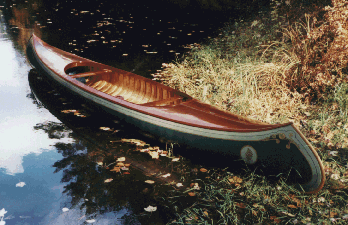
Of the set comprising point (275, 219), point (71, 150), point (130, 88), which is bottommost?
point (275, 219)

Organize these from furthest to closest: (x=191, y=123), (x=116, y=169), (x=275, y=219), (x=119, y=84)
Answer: (x=119, y=84), (x=116, y=169), (x=191, y=123), (x=275, y=219)

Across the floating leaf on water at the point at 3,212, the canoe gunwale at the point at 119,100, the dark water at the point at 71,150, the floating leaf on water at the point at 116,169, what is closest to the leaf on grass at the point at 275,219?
the canoe gunwale at the point at 119,100

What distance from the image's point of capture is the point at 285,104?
5965 mm

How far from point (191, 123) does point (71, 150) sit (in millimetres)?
2134

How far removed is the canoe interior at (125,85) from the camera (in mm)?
5738

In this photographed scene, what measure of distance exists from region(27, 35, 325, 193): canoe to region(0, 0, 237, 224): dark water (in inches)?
18.8

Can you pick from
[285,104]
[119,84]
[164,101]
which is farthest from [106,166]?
[285,104]

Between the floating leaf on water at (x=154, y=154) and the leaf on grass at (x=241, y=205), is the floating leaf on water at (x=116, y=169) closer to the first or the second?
the floating leaf on water at (x=154, y=154)

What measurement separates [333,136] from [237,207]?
2.41m

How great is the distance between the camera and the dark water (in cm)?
388

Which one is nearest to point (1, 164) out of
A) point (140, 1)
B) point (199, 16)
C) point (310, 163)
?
point (310, 163)

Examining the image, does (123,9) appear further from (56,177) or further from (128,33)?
(56,177)

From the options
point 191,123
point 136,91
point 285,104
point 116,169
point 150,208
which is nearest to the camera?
point 150,208

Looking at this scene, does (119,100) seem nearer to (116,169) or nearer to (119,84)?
(116,169)
